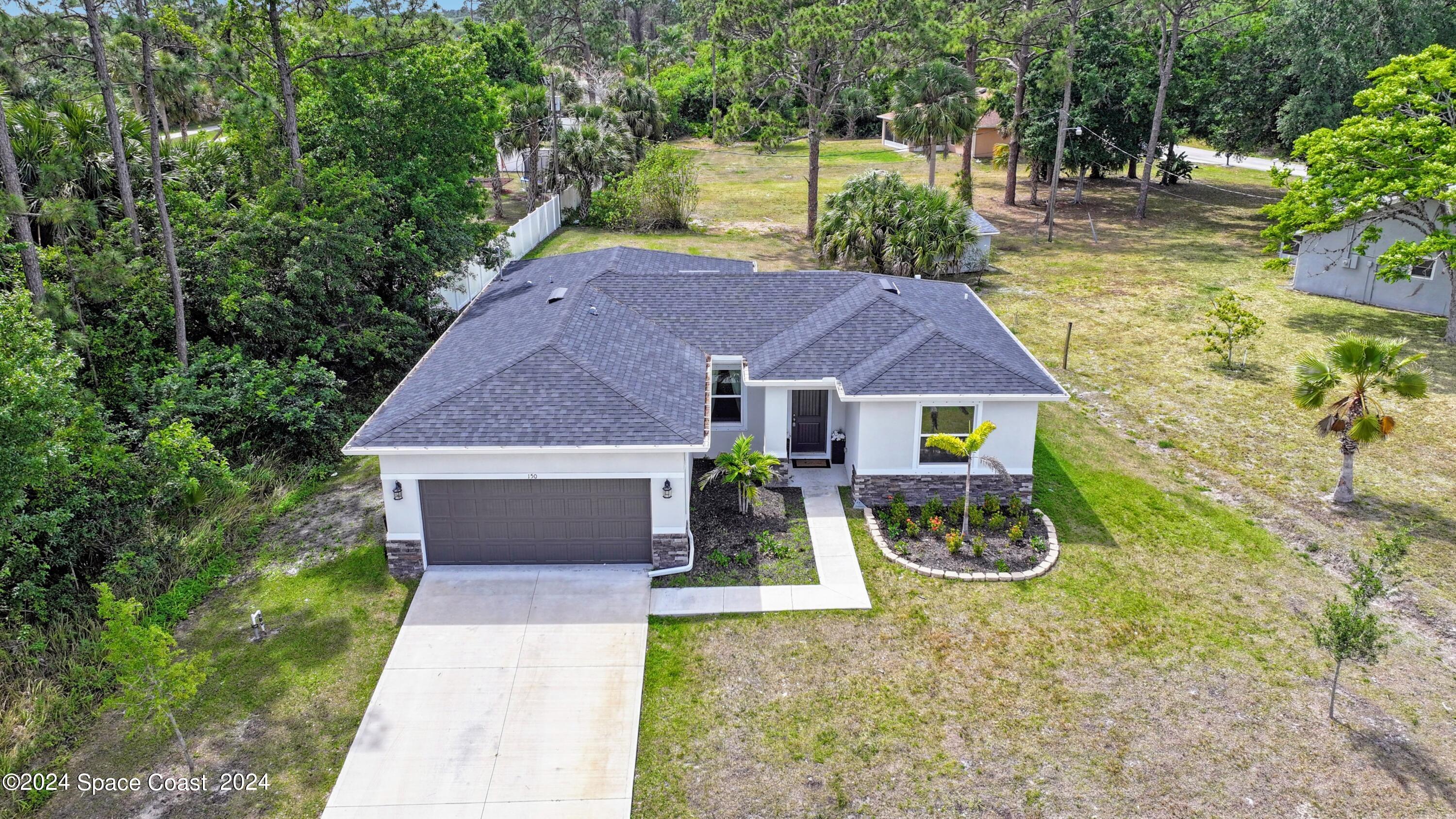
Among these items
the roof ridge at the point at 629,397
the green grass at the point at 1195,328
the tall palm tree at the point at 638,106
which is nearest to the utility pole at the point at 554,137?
the green grass at the point at 1195,328

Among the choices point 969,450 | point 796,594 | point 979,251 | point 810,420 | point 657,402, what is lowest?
point 796,594

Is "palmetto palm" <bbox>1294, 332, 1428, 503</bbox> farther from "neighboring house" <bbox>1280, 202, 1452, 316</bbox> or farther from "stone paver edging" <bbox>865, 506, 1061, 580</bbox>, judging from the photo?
"neighboring house" <bbox>1280, 202, 1452, 316</bbox>

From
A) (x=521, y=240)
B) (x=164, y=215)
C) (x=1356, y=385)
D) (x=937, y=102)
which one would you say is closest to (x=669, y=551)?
(x=164, y=215)

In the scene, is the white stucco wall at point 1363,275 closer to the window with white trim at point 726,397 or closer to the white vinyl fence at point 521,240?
the window with white trim at point 726,397

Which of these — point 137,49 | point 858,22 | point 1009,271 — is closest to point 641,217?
point 858,22

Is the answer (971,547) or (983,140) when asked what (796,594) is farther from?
(983,140)

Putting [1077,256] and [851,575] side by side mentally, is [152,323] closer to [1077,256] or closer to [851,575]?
[851,575]
